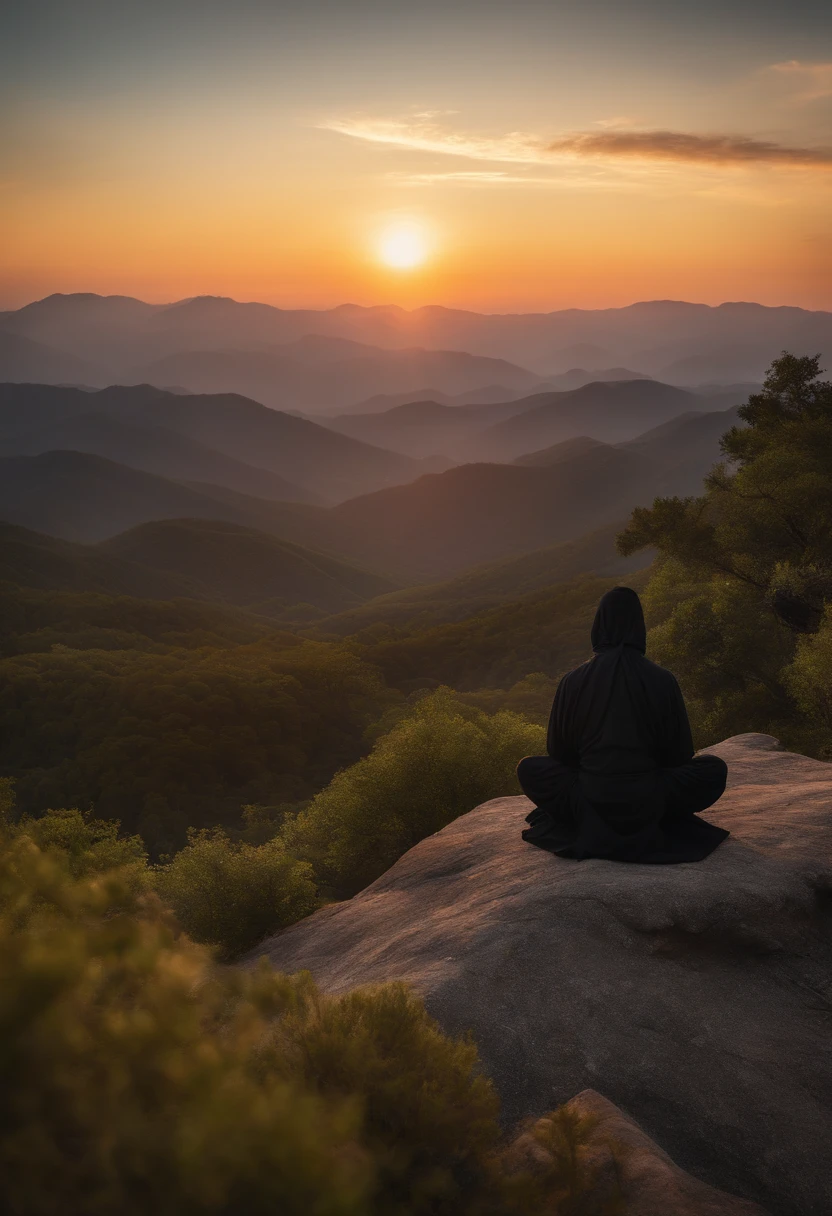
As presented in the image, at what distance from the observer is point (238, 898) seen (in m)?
14.2

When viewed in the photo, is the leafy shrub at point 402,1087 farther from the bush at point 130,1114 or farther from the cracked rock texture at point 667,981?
the cracked rock texture at point 667,981

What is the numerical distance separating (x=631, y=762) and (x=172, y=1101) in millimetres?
6906

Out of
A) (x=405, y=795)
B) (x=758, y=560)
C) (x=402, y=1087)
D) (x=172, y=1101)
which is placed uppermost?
(x=172, y=1101)

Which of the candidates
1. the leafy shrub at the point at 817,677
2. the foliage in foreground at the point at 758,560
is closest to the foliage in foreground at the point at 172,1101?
the leafy shrub at the point at 817,677

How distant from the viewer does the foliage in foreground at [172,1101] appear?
8.82 feet

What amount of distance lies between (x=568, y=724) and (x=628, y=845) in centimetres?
158

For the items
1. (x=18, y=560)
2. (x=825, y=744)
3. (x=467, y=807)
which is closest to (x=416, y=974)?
(x=467, y=807)

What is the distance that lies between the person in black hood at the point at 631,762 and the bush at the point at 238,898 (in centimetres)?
688

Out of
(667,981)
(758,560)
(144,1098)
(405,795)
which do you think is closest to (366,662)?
(758,560)

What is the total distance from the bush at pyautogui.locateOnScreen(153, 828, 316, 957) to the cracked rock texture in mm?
3920

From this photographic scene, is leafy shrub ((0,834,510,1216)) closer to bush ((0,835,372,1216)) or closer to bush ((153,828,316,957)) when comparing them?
bush ((0,835,372,1216))

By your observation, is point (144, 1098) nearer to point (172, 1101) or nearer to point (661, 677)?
point (172, 1101)

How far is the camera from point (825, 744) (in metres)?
20.9

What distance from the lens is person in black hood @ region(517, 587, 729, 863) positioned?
347 inches
